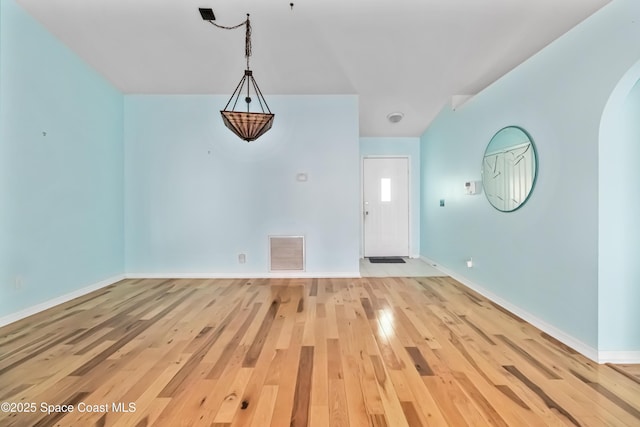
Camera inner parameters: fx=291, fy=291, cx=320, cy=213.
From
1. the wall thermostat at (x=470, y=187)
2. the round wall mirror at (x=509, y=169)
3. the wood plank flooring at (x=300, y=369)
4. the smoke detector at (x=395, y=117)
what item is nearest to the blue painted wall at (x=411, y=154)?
the smoke detector at (x=395, y=117)

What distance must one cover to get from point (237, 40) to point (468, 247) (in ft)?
12.5

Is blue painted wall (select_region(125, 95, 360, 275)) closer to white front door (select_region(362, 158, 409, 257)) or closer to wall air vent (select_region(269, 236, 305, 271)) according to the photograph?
wall air vent (select_region(269, 236, 305, 271))

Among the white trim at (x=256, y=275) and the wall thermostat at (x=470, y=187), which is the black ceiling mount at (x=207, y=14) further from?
the wall thermostat at (x=470, y=187)

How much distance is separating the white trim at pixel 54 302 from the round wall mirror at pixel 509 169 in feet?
16.3

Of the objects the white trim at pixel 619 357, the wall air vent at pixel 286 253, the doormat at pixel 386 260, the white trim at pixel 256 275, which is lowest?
the white trim at pixel 619 357

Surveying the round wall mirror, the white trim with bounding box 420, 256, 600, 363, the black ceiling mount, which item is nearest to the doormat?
the white trim with bounding box 420, 256, 600, 363

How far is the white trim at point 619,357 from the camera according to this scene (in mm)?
2006

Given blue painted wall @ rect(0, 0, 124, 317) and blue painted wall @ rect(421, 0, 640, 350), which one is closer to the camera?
blue painted wall @ rect(421, 0, 640, 350)

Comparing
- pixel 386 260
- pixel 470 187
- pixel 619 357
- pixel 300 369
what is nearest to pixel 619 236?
pixel 619 357

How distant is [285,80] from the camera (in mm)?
3963

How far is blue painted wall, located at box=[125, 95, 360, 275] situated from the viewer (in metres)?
4.36

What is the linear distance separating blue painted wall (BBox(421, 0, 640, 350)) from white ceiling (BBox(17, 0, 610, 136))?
1.00 feet

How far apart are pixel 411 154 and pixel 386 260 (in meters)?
2.18

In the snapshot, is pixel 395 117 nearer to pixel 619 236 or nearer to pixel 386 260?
pixel 386 260
